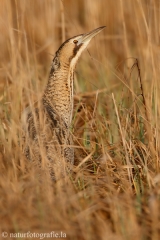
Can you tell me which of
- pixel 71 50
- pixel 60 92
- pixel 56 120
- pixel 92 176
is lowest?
pixel 92 176

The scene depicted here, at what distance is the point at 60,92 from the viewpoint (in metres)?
3.84

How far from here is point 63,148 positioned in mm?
3365

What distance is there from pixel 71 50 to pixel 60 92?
27 cm

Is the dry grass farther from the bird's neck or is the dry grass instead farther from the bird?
the bird's neck

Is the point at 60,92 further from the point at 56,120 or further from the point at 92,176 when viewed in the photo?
the point at 92,176

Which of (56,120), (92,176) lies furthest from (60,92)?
(92,176)

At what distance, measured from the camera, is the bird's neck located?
12.5ft

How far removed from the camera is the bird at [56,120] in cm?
322

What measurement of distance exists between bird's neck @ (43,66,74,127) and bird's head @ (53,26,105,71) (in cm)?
4

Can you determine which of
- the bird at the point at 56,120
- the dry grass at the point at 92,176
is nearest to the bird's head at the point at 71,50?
the bird at the point at 56,120

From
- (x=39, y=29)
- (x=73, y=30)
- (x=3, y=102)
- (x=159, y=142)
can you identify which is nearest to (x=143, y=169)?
(x=159, y=142)

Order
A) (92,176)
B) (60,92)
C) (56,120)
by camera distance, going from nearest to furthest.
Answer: (92,176) → (56,120) → (60,92)

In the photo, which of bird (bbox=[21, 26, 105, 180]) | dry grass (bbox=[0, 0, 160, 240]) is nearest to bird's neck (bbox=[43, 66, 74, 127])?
bird (bbox=[21, 26, 105, 180])

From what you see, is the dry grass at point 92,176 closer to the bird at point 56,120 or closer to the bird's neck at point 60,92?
the bird at point 56,120
